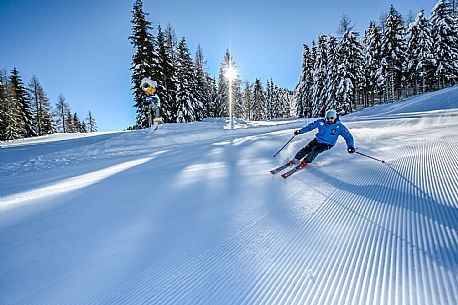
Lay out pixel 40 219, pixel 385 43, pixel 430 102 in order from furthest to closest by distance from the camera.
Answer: pixel 385 43, pixel 430 102, pixel 40 219

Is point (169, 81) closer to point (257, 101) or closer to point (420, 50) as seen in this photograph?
point (257, 101)

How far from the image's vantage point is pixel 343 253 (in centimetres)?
232

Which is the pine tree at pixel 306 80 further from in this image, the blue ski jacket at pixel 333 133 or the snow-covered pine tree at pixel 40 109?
the snow-covered pine tree at pixel 40 109

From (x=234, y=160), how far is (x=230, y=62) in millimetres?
41697

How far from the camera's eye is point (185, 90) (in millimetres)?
29188

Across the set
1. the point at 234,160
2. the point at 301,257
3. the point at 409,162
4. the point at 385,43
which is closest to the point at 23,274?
the point at 301,257

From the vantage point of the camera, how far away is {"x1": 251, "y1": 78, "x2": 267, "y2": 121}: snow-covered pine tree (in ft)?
197

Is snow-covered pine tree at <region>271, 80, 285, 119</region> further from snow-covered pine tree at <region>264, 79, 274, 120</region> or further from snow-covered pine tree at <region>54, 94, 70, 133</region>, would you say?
snow-covered pine tree at <region>54, 94, 70, 133</region>

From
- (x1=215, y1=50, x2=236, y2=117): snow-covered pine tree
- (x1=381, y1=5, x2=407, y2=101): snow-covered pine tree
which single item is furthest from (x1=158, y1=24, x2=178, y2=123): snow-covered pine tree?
(x1=381, y1=5, x2=407, y2=101): snow-covered pine tree

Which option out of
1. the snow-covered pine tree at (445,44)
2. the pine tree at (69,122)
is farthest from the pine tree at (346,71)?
the pine tree at (69,122)

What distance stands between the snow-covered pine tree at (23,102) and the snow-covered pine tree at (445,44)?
58962mm

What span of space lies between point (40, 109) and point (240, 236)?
48.0 m

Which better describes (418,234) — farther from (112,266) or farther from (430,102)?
(430,102)

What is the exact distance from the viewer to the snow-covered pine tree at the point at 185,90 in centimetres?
2894
